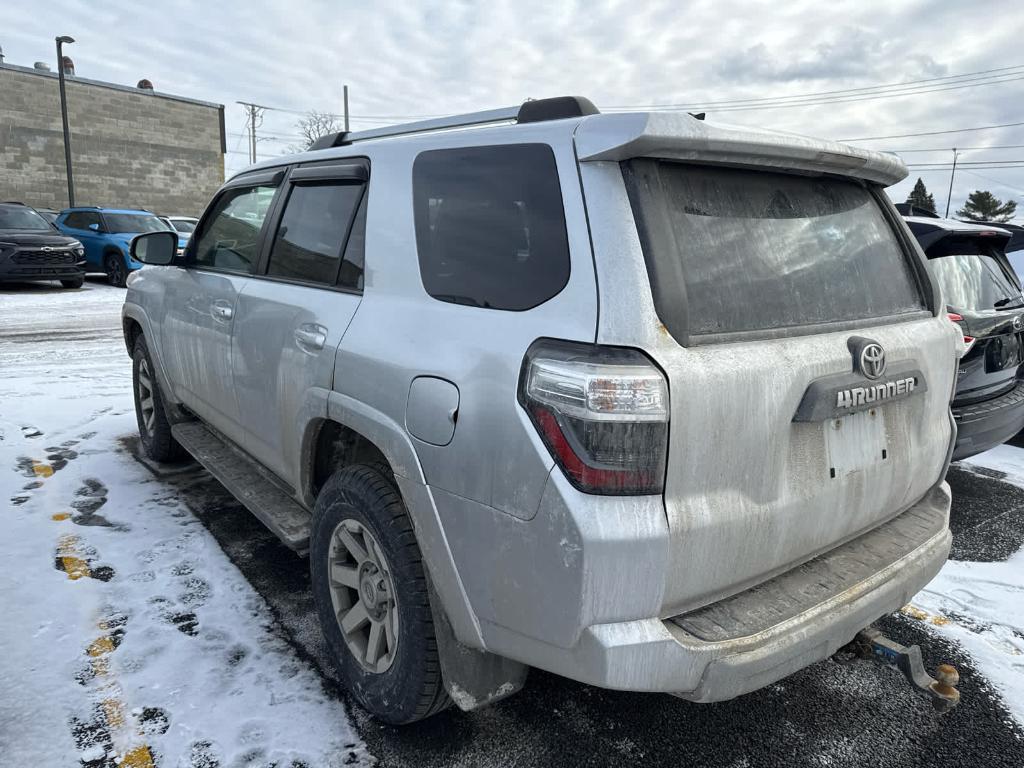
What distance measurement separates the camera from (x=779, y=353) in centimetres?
192

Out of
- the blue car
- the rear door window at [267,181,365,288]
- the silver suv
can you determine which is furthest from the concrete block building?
the silver suv

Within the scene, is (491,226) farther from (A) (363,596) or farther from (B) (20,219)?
(B) (20,219)

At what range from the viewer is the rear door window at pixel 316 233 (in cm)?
274

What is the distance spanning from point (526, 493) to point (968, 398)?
11.5 feet

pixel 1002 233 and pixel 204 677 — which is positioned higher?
pixel 1002 233

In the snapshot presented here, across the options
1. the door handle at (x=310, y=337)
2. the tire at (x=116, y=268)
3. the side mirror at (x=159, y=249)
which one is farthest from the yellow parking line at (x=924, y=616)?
the tire at (x=116, y=268)

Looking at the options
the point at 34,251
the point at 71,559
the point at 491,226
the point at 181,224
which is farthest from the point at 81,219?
the point at 491,226

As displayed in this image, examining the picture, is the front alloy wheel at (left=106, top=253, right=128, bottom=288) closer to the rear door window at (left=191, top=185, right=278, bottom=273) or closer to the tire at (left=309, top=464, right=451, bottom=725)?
the rear door window at (left=191, top=185, right=278, bottom=273)

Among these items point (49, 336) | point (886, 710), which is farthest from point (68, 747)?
point (49, 336)

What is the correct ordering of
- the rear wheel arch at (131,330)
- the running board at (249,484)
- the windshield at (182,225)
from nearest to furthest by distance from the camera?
the running board at (249,484), the rear wheel arch at (131,330), the windshield at (182,225)

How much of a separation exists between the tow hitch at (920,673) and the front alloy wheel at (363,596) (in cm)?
151

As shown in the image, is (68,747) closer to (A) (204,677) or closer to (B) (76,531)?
(A) (204,677)

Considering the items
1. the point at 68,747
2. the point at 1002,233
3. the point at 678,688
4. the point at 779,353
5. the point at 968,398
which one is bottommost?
the point at 68,747

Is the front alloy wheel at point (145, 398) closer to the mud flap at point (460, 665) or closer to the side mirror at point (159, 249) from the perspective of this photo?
the side mirror at point (159, 249)
